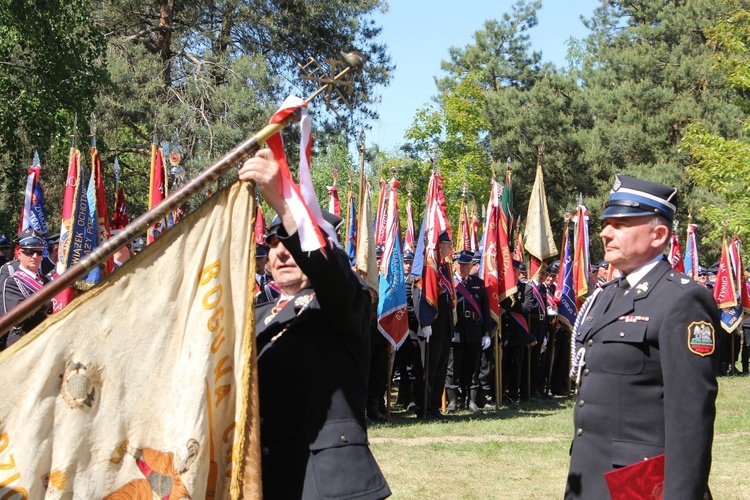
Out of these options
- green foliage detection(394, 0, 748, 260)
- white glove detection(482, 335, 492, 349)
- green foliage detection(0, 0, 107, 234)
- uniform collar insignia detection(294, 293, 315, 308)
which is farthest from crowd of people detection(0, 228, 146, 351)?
green foliage detection(394, 0, 748, 260)

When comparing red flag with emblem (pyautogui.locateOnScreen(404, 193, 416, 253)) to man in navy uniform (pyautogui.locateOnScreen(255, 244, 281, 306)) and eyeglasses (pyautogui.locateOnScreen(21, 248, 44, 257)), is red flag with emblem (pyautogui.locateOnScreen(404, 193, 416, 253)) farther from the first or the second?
eyeglasses (pyautogui.locateOnScreen(21, 248, 44, 257))

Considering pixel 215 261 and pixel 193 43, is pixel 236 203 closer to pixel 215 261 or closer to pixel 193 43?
pixel 215 261

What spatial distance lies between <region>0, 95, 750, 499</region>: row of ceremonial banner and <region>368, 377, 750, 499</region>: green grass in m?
4.51

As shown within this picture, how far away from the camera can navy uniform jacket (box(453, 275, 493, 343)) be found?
41.4 feet

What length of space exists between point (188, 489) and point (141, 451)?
18 cm

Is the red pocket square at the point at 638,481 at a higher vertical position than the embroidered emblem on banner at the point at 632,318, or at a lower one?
lower

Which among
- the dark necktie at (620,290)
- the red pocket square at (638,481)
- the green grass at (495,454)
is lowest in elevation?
the green grass at (495,454)

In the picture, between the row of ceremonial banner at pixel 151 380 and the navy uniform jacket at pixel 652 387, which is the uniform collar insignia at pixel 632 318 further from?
the row of ceremonial banner at pixel 151 380

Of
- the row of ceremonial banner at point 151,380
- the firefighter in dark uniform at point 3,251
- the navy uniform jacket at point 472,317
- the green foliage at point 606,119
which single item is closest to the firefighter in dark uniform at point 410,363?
the navy uniform jacket at point 472,317

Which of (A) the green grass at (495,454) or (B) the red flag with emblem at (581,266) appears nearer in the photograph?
(A) the green grass at (495,454)

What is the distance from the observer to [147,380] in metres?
2.70

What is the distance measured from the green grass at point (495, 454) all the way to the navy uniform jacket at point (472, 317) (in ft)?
3.54

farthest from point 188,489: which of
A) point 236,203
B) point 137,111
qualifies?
point 137,111

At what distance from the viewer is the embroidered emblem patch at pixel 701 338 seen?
3.26m
